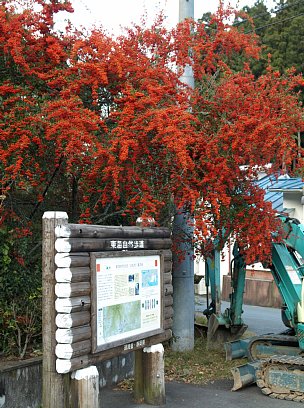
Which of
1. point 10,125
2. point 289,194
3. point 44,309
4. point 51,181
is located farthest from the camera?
point 289,194

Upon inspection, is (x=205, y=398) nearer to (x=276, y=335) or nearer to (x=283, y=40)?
(x=276, y=335)

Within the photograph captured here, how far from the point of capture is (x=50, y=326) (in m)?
6.24

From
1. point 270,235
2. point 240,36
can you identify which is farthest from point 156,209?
point 240,36

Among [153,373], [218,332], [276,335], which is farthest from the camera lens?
[218,332]

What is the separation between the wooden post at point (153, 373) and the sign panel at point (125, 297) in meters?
0.37

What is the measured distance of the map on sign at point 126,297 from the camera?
670 centimetres

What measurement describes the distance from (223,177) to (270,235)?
Answer: 1.71 metres

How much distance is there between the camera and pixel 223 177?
816 centimetres

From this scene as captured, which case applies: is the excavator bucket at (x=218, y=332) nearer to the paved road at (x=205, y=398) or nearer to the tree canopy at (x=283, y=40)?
the paved road at (x=205, y=398)

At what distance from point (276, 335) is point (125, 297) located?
4.35 m

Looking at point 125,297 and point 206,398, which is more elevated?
point 125,297

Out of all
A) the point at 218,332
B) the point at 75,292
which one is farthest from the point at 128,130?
the point at 218,332

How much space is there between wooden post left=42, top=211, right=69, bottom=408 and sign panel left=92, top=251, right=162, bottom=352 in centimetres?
49

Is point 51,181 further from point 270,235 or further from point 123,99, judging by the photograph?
point 270,235
